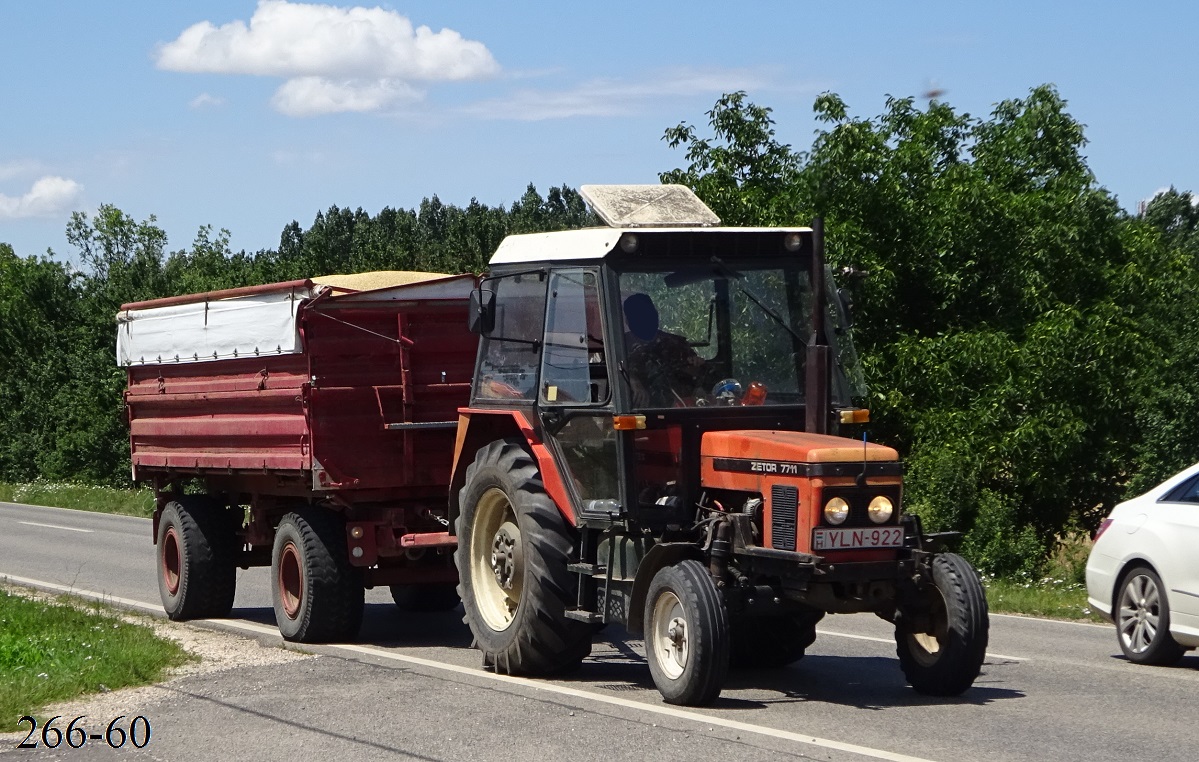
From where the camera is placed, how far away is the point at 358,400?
450 inches

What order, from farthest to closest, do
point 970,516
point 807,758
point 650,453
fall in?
point 970,516 < point 650,453 < point 807,758

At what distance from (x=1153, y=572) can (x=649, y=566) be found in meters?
3.82

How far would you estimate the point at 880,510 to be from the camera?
27.2 ft

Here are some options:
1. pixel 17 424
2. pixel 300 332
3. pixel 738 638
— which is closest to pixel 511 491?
pixel 738 638

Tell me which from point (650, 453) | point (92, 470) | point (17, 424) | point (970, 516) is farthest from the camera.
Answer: point (17, 424)

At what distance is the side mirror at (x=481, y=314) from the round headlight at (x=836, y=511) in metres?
2.66

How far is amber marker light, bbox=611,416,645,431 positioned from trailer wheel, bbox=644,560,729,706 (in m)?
0.80

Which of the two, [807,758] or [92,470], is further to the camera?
[92,470]

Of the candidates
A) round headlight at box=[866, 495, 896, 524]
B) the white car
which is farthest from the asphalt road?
round headlight at box=[866, 495, 896, 524]

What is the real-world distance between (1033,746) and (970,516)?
12.0 metres

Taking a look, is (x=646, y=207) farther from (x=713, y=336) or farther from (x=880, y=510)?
(x=880, y=510)

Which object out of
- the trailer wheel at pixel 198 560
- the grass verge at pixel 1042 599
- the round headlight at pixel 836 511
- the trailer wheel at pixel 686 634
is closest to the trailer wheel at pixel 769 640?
the trailer wheel at pixel 686 634

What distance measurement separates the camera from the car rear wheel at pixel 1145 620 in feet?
33.2

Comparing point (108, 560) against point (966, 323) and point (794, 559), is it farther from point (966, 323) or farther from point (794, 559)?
point (794, 559)
